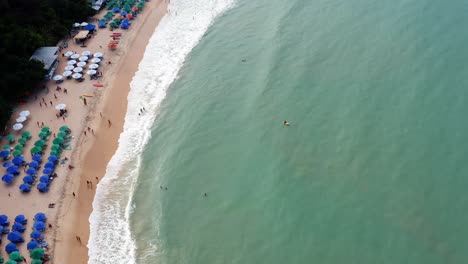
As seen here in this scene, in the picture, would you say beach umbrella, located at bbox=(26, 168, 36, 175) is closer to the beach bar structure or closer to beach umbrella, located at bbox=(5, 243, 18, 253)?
beach umbrella, located at bbox=(5, 243, 18, 253)

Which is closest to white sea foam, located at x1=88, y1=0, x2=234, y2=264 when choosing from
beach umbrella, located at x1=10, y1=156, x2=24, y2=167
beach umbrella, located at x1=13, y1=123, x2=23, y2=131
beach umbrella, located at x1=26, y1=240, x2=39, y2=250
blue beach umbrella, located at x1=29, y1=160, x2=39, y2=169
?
beach umbrella, located at x1=26, y1=240, x2=39, y2=250

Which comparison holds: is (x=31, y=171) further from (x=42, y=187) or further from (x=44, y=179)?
(x=42, y=187)

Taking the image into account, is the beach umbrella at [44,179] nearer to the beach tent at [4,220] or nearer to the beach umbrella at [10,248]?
the beach tent at [4,220]

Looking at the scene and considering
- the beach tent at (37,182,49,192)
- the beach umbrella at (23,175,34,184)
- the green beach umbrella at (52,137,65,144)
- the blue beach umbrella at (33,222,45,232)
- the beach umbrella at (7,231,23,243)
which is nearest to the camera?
the beach umbrella at (7,231,23,243)

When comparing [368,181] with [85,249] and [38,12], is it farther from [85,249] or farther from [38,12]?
[38,12]

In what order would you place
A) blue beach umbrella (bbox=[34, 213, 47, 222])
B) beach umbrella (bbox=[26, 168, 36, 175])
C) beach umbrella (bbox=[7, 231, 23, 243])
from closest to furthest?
1. beach umbrella (bbox=[7, 231, 23, 243])
2. blue beach umbrella (bbox=[34, 213, 47, 222])
3. beach umbrella (bbox=[26, 168, 36, 175])

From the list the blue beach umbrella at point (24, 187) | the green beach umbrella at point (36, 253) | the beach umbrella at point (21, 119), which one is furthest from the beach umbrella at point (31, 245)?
the beach umbrella at point (21, 119)

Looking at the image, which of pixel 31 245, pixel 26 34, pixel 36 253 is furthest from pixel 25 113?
pixel 36 253
